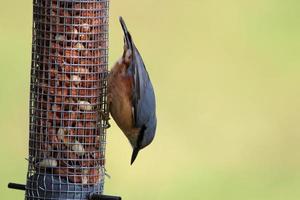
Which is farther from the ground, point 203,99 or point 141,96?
point 141,96

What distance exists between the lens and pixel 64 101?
29.5 feet

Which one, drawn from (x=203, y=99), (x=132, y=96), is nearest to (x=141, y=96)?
(x=132, y=96)

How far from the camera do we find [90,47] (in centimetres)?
907

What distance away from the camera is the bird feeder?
8953 millimetres

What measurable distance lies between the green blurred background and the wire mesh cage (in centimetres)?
497

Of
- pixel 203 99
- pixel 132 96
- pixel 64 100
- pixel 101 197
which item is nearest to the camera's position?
pixel 101 197

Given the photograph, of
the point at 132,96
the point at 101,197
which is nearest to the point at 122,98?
the point at 132,96

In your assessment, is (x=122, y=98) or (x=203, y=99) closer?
(x=122, y=98)

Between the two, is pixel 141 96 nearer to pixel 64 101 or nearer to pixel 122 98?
pixel 122 98

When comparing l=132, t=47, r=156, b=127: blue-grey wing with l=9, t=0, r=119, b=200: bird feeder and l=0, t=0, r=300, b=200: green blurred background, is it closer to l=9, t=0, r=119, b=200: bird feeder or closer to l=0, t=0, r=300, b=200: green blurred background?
l=9, t=0, r=119, b=200: bird feeder

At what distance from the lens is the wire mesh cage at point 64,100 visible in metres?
8.95

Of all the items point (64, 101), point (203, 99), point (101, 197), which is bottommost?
point (101, 197)

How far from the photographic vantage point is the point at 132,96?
360 inches

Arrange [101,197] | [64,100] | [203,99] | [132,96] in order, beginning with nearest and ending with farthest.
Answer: [101,197]
[64,100]
[132,96]
[203,99]
